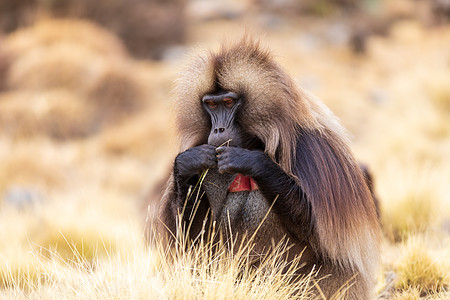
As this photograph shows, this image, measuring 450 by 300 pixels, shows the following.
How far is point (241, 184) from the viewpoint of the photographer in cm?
332

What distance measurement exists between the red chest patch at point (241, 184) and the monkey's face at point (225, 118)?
0.19 metres

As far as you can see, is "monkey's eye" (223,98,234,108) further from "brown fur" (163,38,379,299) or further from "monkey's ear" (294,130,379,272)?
"monkey's ear" (294,130,379,272)

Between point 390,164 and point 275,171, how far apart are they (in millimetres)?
4934

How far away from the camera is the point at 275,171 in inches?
119

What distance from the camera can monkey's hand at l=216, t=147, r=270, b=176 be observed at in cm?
301

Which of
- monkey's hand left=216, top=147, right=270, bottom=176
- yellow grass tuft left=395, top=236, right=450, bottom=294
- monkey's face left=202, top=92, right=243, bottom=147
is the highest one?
monkey's face left=202, top=92, right=243, bottom=147

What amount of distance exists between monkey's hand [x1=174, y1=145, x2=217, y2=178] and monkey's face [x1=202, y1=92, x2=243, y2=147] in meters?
0.09

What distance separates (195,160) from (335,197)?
754 millimetres

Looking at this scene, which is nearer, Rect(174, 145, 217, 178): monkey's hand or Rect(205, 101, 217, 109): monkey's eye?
Rect(174, 145, 217, 178): monkey's hand

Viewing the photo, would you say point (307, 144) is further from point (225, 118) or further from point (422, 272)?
point (422, 272)

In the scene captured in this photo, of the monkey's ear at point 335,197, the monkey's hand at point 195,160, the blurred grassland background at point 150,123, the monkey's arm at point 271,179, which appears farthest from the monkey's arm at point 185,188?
the monkey's ear at point 335,197

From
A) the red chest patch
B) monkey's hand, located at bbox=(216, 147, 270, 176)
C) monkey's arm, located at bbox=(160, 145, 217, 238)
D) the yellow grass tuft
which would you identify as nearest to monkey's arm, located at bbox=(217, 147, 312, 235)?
monkey's hand, located at bbox=(216, 147, 270, 176)

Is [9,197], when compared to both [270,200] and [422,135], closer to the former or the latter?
[270,200]

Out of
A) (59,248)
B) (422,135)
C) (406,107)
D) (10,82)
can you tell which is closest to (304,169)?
(59,248)
